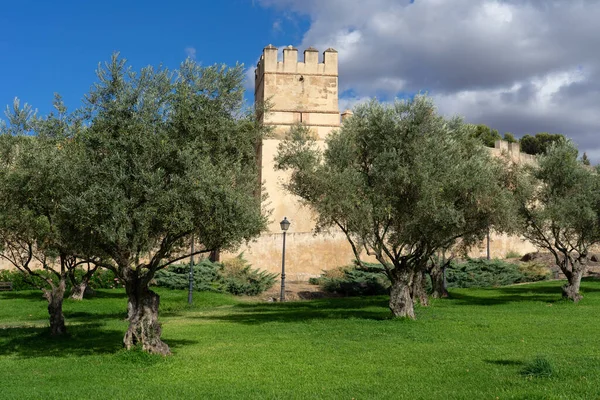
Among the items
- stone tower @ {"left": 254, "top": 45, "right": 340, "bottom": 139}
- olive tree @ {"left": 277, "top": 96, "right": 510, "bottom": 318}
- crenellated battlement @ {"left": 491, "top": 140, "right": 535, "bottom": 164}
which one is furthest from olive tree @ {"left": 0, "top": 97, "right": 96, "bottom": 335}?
crenellated battlement @ {"left": 491, "top": 140, "right": 535, "bottom": 164}

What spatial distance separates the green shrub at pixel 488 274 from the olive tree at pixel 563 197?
32.3 feet

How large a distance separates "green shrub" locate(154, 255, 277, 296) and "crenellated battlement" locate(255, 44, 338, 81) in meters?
18.3

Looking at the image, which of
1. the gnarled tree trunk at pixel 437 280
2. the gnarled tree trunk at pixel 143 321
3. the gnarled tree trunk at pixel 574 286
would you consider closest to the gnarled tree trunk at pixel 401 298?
the gnarled tree trunk at pixel 437 280

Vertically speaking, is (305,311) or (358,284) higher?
(358,284)

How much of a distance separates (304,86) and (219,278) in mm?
19107

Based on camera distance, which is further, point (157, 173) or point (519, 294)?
point (519, 294)

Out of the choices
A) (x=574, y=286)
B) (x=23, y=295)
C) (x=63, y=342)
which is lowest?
(x=63, y=342)

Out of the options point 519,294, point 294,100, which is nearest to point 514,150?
point 294,100

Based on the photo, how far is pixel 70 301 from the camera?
23.9 meters

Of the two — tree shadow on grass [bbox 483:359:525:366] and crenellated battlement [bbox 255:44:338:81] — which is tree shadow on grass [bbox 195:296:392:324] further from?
crenellated battlement [bbox 255:44:338:81]

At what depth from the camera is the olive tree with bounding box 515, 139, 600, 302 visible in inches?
848

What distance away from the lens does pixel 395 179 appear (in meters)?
16.0

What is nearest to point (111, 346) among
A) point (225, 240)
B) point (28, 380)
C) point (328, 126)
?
point (28, 380)

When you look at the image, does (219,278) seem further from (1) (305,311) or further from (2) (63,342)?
(2) (63,342)
